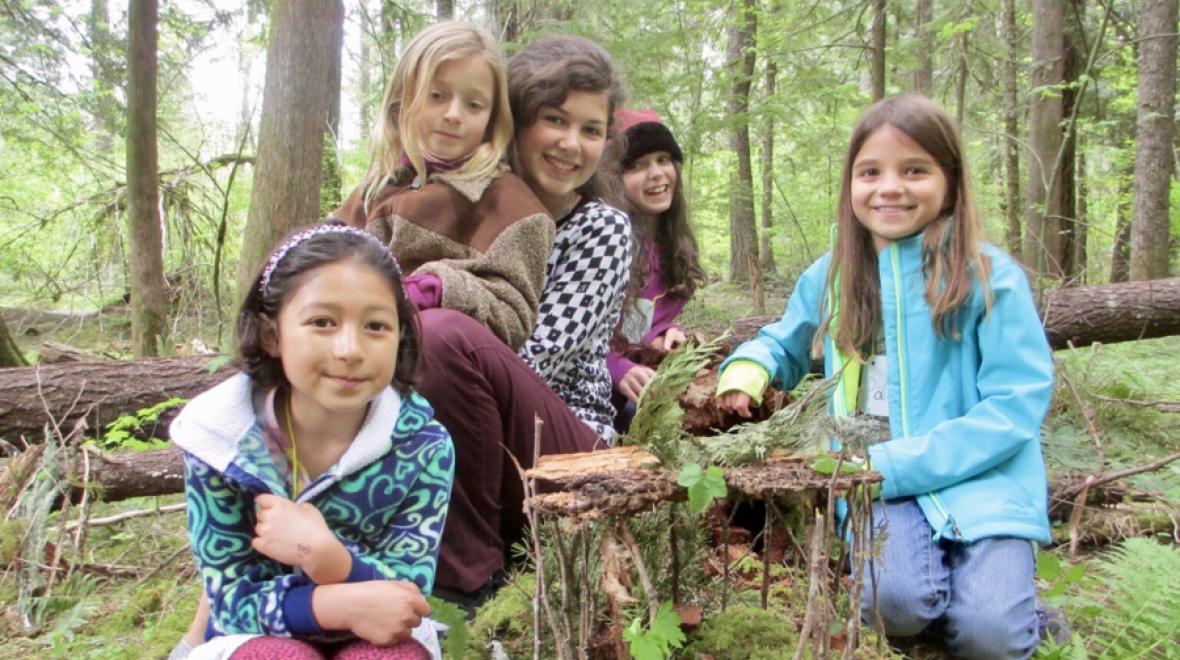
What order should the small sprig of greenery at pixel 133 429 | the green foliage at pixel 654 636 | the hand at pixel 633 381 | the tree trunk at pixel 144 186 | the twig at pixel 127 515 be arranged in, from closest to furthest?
the green foliage at pixel 654 636 → the hand at pixel 633 381 → the twig at pixel 127 515 → the small sprig of greenery at pixel 133 429 → the tree trunk at pixel 144 186

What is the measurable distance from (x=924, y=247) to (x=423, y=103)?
1691 millimetres

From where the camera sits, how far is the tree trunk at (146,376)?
4.10 metres

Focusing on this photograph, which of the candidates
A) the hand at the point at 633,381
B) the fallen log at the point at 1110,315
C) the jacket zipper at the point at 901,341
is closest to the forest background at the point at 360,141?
the fallen log at the point at 1110,315

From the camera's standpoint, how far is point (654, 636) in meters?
1.55

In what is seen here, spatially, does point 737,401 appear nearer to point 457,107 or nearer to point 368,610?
point 457,107

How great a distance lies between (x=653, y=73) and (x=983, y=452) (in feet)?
18.6

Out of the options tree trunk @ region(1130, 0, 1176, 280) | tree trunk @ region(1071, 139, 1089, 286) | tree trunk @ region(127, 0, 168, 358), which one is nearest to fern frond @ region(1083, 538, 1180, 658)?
tree trunk @ region(1071, 139, 1089, 286)

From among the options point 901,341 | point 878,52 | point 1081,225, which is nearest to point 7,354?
point 901,341

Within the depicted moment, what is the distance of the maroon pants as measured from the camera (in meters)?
2.30

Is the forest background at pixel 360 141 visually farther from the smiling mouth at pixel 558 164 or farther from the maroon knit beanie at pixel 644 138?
the smiling mouth at pixel 558 164

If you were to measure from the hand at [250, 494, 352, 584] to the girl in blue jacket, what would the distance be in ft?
4.67

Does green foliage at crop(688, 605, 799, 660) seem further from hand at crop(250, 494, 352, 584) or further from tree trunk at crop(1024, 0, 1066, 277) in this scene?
tree trunk at crop(1024, 0, 1066, 277)

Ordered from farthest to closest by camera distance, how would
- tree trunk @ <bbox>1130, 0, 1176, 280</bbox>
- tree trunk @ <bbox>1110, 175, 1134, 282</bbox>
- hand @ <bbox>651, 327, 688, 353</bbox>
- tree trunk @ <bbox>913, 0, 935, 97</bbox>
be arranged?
1. tree trunk @ <bbox>1110, 175, 1134, 282</bbox>
2. tree trunk @ <bbox>913, 0, 935, 97</bbox>
3. tree trunk @ <bbox>1130, 0, 1176, 280</bbox>
4. hand @ <bbox>651, 327, 688, 353</bbox>

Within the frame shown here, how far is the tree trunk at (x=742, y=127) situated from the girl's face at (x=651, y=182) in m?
3.19
